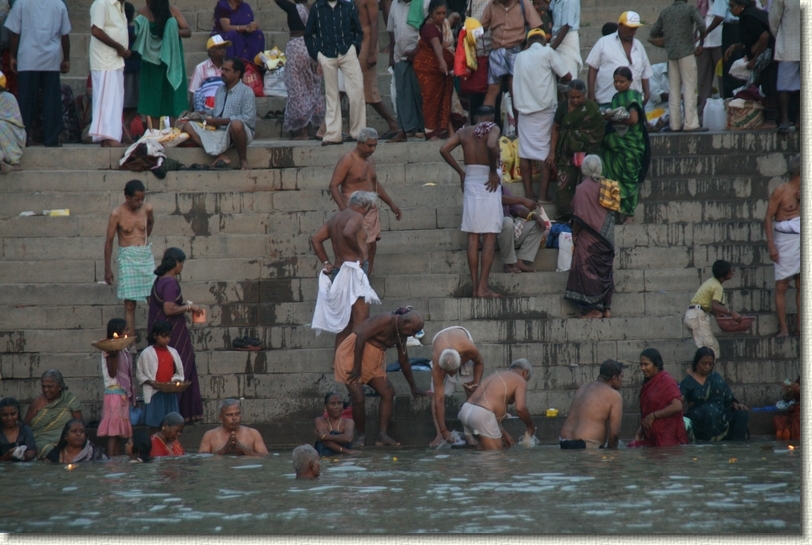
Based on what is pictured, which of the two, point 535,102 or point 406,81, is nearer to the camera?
point 535,102

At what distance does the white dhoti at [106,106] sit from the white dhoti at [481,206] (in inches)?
160

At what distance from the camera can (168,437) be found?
10195 millimetres

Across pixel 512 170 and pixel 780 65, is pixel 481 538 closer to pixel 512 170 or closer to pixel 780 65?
pixel 512 170

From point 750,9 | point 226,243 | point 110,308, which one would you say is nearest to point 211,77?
point 226,243

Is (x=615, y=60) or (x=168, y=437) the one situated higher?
(x=615, y=60)

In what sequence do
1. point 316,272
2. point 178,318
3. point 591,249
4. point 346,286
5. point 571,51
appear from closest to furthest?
point 178,318, point 346,286, point 591,249, point 316,272, point 571,51

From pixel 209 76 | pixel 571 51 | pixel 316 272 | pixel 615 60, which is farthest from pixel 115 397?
pixel 571 51

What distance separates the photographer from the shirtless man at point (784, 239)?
37.6ft

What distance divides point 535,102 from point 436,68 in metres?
1.27

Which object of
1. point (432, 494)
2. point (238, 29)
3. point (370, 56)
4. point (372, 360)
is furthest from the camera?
point (238, 29)

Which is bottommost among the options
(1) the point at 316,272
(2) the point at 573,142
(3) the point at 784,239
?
(1) the point at 316,272

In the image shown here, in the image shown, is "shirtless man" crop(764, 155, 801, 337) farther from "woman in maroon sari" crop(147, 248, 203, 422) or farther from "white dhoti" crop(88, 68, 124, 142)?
"white dhoti" crop(88, 68, 124, 142)

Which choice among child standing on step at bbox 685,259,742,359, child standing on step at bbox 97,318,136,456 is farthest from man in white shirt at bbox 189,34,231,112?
child standing on step at bbox 685,259,742,359

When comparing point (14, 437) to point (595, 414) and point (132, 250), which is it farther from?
point (595, 414)
